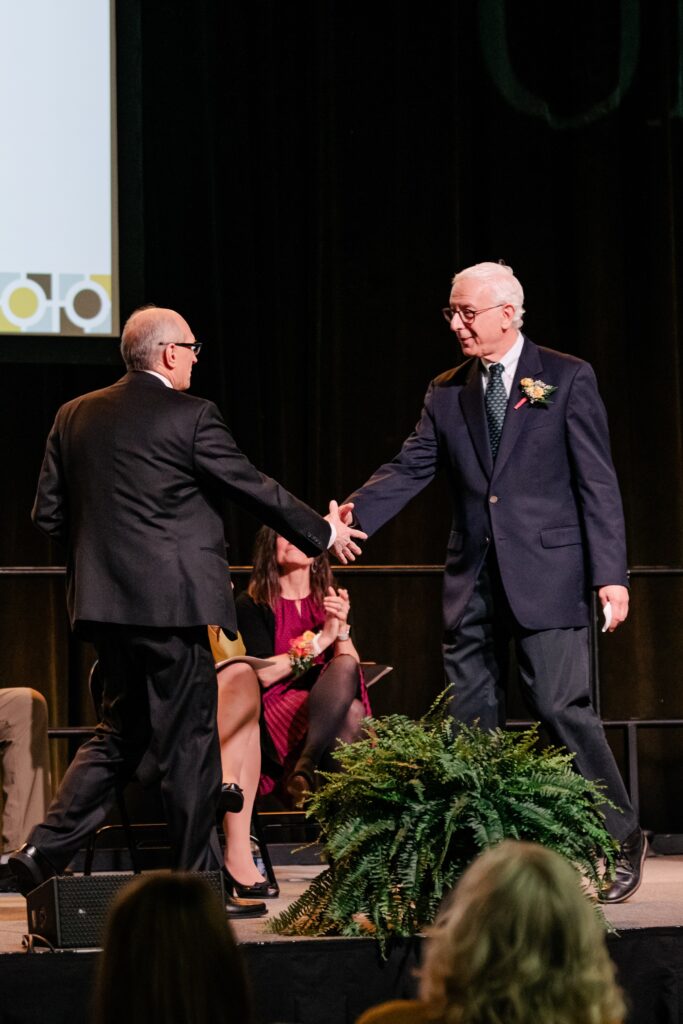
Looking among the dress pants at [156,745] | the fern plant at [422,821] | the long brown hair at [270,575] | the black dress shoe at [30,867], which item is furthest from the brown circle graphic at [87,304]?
the fern plant at [422,821]

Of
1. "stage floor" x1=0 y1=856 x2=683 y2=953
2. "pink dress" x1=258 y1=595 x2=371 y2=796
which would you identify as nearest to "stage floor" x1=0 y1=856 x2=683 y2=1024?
"stage floor" x1=0 y1=856 x2=683 y2=953

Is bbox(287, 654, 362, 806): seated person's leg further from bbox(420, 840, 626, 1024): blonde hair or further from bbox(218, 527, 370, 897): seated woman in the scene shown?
bbox(420, 840, 626, 1024): blonde hair

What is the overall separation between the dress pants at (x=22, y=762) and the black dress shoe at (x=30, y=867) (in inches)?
34.8

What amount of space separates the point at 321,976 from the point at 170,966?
169 cm

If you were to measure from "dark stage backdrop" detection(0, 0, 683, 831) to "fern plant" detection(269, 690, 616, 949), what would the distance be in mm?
2447

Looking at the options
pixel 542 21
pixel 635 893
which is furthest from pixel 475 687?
pixel 542 21

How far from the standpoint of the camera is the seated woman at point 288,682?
389cm

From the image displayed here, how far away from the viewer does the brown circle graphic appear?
16.5 ft

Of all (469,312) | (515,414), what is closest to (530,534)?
(515,414)

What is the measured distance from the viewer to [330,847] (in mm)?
3008

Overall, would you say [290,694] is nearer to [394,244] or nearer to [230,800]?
[230,800]

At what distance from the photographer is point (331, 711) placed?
13.6 feet

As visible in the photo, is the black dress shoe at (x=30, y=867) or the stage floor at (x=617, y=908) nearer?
the stage floor at (x=617, y=908)

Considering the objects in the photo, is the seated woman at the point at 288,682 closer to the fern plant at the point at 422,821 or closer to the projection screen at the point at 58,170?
the fern plant at the point at 422,821
